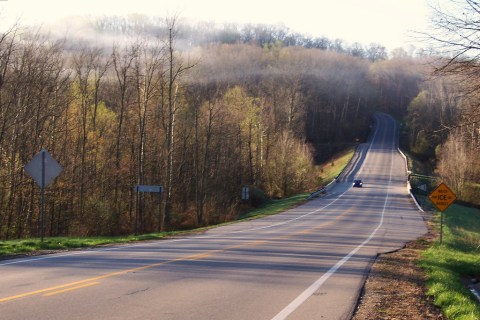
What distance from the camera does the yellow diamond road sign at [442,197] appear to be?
20.8 metres

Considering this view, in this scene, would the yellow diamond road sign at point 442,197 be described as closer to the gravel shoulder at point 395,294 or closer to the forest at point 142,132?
the forest at point 142,132

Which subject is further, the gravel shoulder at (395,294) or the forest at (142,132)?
the forest at (142,132)

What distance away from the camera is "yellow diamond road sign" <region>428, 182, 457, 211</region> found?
68.3ft

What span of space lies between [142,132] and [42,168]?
18.6 metres

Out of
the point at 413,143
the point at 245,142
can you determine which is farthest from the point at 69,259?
the point at 413,143

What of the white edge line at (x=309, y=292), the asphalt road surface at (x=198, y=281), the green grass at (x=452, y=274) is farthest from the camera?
the green grass at (x=452, y=274)

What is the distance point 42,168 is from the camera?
677 inches

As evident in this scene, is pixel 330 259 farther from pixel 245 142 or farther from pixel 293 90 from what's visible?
pixel 293 90

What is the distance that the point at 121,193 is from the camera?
43.4 meters

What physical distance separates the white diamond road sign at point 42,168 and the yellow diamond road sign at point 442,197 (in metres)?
15.0

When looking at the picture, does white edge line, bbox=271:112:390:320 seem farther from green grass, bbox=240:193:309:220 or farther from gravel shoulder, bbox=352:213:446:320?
green grass, bbox=240:193:309:220

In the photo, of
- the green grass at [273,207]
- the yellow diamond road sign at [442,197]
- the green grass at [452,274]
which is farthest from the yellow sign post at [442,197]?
the green grass at [273,207]

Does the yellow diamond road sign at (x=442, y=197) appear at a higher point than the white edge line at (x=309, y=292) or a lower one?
higher

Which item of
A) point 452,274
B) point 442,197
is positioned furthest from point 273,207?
point 452,274
